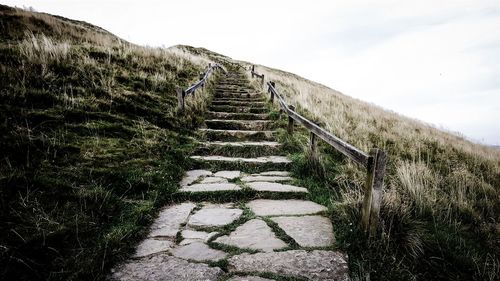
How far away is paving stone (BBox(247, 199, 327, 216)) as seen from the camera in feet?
12.7

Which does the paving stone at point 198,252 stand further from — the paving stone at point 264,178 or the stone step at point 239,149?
the stone step at point 239,149

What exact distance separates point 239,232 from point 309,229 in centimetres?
75

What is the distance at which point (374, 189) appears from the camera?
2963 mm

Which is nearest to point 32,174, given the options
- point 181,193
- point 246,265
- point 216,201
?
point 181,193

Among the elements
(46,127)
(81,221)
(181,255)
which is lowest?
(181,255)

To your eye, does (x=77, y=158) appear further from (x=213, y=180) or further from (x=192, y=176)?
(x=213, y=180)

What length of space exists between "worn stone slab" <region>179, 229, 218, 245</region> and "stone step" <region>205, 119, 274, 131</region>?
4.72 m

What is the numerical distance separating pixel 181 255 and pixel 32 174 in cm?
194

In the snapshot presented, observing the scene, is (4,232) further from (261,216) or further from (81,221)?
(261,216)

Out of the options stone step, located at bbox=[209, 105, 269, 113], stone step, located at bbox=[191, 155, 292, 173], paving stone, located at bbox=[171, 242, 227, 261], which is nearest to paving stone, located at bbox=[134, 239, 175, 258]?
paving stone, located at bbox=[171, 242, 227, 261]

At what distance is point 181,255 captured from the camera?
114 inches

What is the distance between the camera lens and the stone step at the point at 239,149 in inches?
248

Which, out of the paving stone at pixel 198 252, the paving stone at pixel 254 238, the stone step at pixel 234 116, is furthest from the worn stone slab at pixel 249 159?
the paving stone at pixel 198 252

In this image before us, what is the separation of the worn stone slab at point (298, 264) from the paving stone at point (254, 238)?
153 mm
